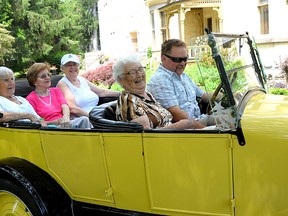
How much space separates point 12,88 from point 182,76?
1.68 m

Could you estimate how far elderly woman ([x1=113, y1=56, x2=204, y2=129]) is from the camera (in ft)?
9.39

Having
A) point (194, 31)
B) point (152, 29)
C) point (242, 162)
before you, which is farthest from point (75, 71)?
point (152, 29)

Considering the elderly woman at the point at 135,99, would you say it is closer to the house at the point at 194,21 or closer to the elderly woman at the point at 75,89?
the elderly woman at the point at 75,89

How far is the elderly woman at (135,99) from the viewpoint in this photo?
9.39 feet

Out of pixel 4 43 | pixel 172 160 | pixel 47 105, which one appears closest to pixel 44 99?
pixel 47 105

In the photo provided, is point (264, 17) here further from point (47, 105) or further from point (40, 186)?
point (40, 186)

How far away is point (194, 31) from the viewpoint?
784 inches

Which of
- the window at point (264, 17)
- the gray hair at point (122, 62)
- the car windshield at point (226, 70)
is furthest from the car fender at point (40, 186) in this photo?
the window at point (264, 17)

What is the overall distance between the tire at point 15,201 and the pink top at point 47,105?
1140 millimetres

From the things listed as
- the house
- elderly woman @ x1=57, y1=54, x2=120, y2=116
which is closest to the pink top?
elderly woman @ x1=57, y1=54, x2=120, y2=116

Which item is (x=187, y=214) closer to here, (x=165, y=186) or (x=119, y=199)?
(x=165, y=186)

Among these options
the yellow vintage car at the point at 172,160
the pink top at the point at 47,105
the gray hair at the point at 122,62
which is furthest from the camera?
the pink top at the point at 47,105

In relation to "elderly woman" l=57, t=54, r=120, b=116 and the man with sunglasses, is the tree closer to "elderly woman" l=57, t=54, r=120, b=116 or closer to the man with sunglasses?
"elderly woman" l=57, t=54, r=120, b=116

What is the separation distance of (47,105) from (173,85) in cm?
154
